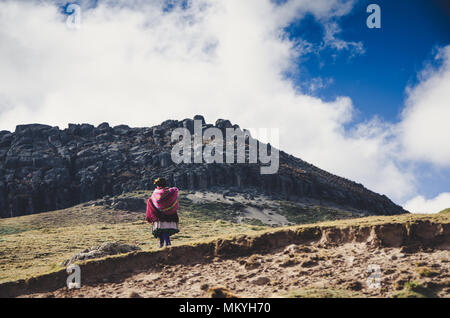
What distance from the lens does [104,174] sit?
120375 mm

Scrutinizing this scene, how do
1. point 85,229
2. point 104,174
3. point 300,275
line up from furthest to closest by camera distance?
point 104,174 → point 85,229 → point 300,275

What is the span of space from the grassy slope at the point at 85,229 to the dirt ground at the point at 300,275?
1391 centimetres

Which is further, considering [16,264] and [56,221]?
[56,221]

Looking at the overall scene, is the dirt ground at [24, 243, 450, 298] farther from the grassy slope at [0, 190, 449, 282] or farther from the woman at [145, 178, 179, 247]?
the grassy slope at [0, 190, 449, 282]

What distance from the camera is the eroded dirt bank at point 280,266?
33.1 ft

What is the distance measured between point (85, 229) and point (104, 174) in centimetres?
7114

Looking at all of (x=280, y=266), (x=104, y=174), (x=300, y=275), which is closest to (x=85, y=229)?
(x=280, y=266)

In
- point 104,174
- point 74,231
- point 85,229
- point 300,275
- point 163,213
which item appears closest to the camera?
point 300,275

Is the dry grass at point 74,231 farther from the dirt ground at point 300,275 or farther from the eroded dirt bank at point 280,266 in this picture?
the dirt ground at point 300,275

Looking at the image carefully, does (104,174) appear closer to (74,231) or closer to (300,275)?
(74,231)
